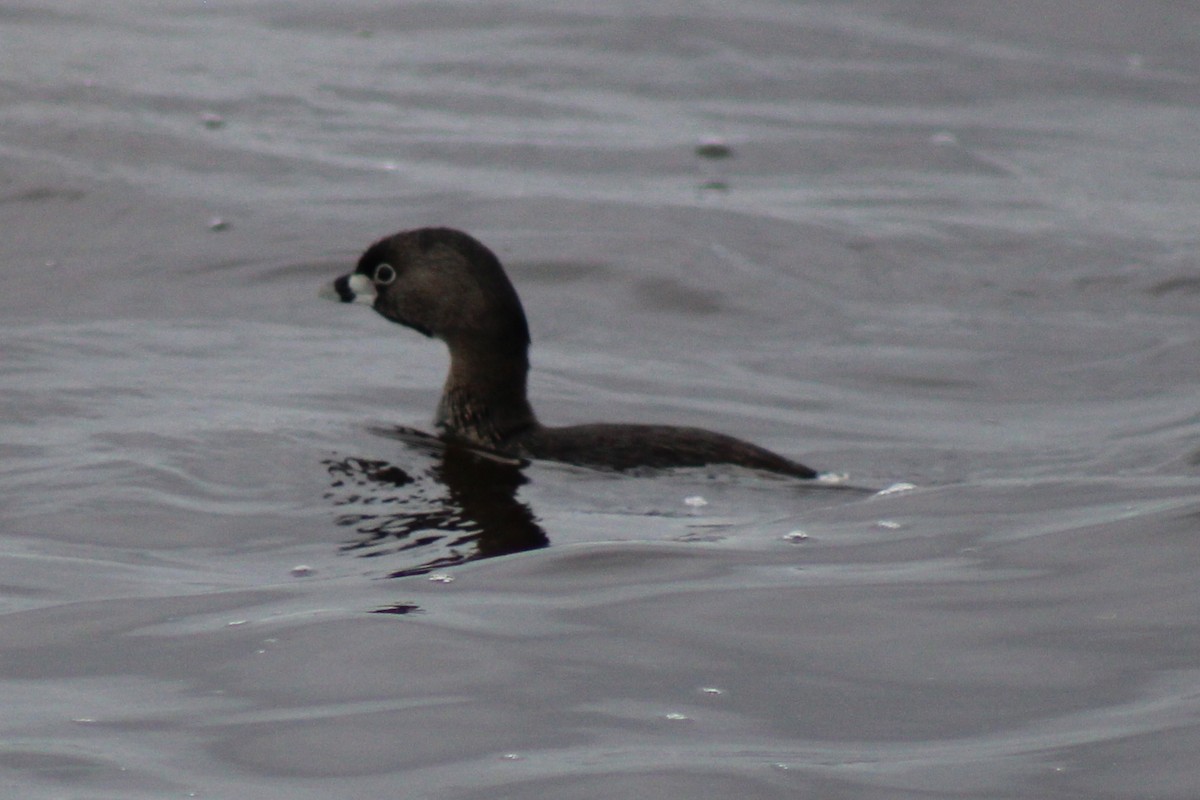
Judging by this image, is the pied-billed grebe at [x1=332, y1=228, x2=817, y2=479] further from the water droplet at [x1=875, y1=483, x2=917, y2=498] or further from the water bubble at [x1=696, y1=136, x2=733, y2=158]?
the water bubble at [x1=696, y1=136, x2=733, y2=158]

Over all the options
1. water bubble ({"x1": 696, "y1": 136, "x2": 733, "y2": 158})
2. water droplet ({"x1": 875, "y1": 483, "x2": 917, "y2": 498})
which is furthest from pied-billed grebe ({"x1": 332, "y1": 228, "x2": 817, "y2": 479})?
water bubble ({"x1": 696, "y1": 136, "x2": 733, "y2": 158})

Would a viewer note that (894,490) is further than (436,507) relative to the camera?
Yes

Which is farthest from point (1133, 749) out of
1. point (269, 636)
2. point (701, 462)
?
point (701, 462)

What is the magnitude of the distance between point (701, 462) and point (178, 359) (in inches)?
133

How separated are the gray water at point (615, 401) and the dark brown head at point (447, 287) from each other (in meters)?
0.55

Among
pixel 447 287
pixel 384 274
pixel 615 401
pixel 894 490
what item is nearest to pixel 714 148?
pixel 615 401

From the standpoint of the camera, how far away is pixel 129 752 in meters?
4.64

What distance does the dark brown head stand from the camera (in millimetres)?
8852

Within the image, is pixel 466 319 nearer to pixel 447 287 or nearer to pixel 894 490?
pixel 447 287

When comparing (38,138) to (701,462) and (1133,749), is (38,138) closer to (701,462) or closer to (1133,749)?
(701,462)

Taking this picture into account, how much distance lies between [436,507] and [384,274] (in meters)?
1.95

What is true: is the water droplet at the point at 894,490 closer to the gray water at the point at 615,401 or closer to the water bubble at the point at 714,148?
the gray water at the point at 615,401

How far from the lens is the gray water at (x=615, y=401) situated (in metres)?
4.85

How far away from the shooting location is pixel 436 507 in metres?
7.46
